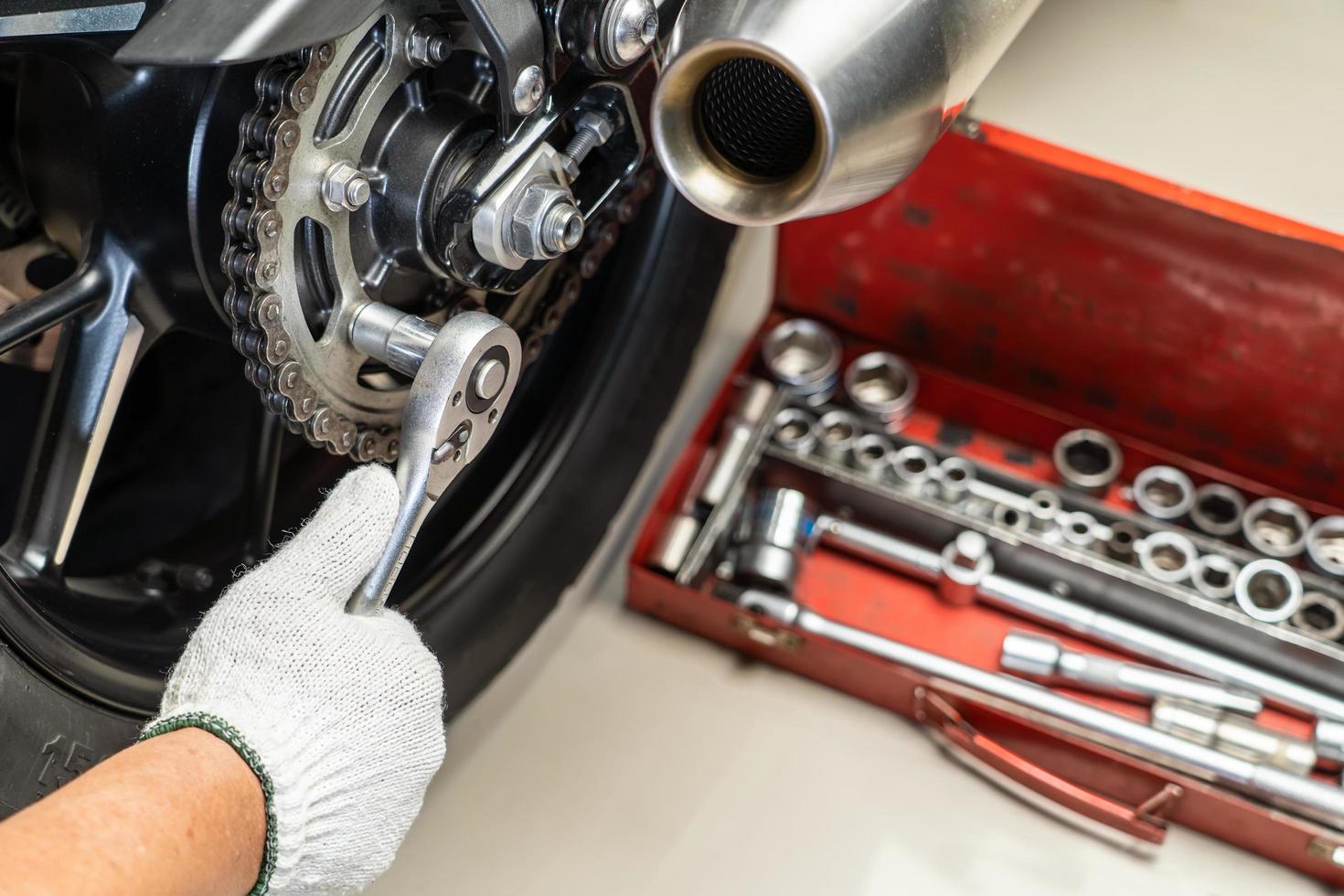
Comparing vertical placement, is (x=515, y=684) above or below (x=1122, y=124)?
below

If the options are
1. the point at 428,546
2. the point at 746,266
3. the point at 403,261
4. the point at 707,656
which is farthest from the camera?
the point at 746,266

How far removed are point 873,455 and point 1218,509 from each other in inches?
10.7

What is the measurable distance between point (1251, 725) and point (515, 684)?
526 millimetres

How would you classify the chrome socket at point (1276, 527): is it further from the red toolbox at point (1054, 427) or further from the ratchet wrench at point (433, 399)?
the ratchet wrench at point (433, 399)

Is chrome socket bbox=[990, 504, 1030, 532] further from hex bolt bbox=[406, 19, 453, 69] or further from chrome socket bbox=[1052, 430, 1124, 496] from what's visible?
hex bolt bbox=[406, 19, 453, 69]

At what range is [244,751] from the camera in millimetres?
586

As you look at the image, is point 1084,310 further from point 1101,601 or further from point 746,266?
point 746,266

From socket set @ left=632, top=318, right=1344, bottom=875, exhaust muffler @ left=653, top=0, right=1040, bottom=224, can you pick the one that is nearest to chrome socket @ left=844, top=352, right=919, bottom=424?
socket set @ left=632, top=318, right=1344, bottom=875

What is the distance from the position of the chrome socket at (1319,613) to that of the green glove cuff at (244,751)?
29.2 inches

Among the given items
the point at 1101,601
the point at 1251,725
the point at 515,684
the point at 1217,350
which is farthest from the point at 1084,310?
the point at 515,684

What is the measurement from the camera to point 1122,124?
0.98 meters

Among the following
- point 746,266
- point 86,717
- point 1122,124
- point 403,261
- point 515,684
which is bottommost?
point 86,717

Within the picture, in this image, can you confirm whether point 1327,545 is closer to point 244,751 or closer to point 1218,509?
point 1218,509

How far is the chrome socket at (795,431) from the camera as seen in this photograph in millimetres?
1084
